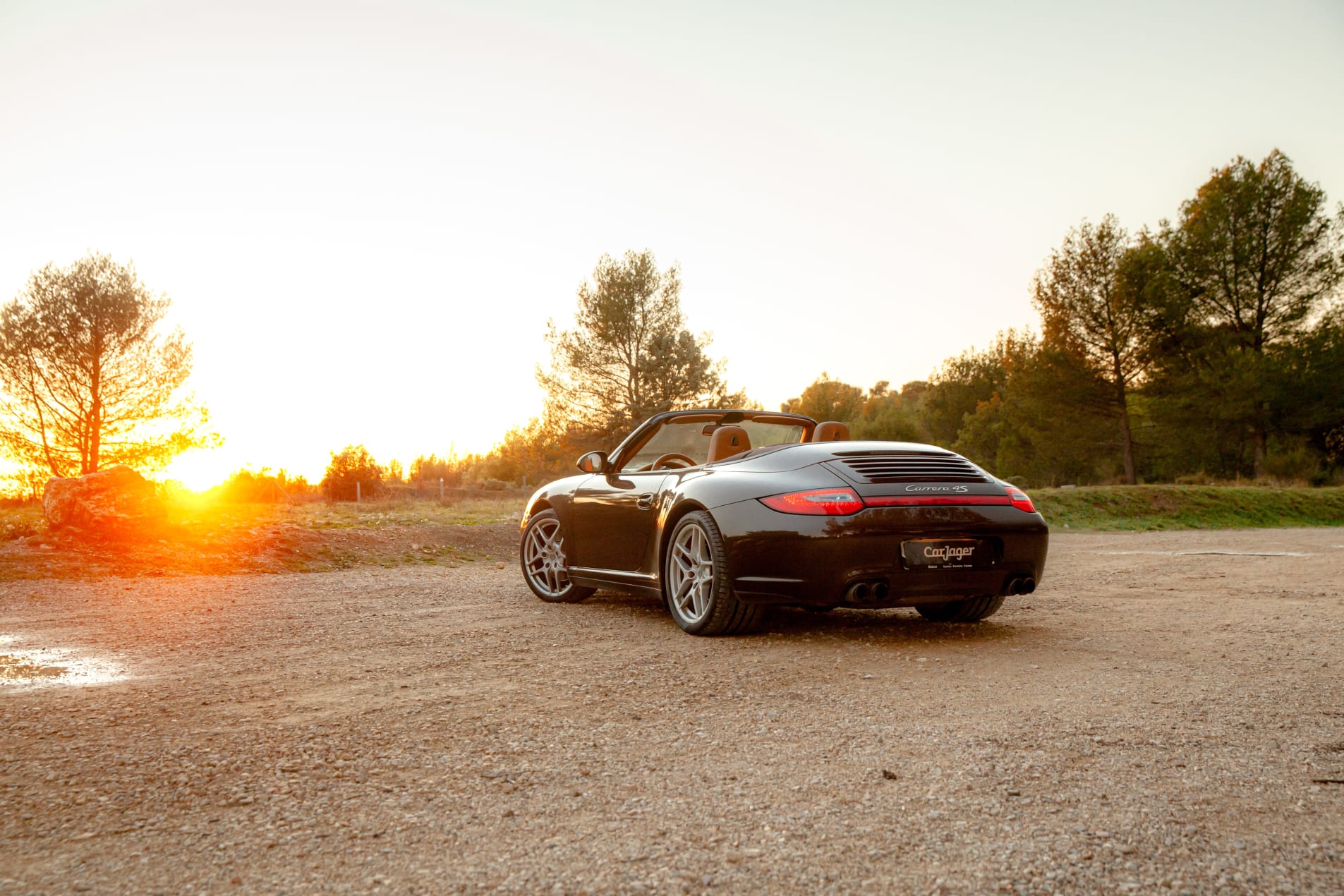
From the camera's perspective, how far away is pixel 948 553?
518cm

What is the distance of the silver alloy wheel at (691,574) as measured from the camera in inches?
224

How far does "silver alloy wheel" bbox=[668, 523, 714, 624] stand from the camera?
5.68 metres

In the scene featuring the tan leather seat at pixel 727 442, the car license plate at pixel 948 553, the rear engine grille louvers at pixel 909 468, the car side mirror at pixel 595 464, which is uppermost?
the tan leather seat at pixel 727 442

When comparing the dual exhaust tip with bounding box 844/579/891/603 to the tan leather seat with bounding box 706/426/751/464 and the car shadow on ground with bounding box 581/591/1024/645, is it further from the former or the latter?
the tan leather seat with bounding box 706/426/751/464

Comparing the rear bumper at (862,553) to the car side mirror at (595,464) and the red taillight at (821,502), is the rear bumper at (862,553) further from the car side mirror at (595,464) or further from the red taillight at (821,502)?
the car side mirror at (595,464)

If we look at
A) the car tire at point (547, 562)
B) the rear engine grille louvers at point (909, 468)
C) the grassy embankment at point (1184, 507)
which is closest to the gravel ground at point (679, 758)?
the rear engine grille louvers at point (909, 468)

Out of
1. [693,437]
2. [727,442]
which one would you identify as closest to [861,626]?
[727,442]

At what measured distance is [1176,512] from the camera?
23.2 m

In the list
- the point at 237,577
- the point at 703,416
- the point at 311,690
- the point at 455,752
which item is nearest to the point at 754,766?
the point at 455,752

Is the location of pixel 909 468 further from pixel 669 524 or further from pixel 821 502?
pixel 669 524

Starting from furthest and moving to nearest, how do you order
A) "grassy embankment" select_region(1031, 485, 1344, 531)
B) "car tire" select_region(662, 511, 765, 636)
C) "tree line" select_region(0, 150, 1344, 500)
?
"tree line" select_region(0, 150, 1344, 500)
"grassy embankment" select_region(1031, 485, 1344, 531)
"car tire" select_region(662, 511, 765, 636)

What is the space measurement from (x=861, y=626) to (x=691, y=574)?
44.5 inches

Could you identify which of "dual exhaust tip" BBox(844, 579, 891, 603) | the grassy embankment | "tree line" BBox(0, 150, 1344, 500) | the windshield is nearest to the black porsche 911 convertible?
"dual exhaust tip" BBox(844, 579, 891, 603)

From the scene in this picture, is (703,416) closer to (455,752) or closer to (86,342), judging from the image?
(455,752)
